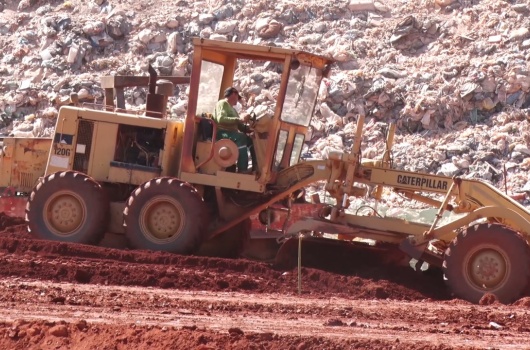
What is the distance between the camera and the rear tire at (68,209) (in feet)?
49.4

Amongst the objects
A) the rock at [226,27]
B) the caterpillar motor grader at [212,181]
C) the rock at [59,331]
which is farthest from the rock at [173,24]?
the rock at [59,331]

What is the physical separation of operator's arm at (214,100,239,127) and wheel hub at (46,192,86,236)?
1.93 m

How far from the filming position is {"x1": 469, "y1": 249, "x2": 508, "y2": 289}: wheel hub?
13.0 meters

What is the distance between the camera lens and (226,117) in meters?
14.8

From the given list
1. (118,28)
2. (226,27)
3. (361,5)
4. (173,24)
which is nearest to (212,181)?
(226,27)

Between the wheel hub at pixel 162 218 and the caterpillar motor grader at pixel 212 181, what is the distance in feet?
0.04

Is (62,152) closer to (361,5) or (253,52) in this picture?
(253,52)

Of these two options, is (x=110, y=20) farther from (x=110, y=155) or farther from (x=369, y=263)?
(x=369, y=263)

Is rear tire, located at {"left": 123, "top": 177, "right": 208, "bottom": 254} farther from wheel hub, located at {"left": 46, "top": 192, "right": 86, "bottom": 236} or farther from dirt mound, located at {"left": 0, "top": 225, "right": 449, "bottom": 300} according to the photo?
wheel hub, located at {"left": 46, "top": 192, "right": 86, "bottom": 236}

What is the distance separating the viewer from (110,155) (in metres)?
15.5

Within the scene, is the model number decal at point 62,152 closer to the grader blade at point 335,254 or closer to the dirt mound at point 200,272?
the dirt mound at point 200,272

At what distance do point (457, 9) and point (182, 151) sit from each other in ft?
38.1

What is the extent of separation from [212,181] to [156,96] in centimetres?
168

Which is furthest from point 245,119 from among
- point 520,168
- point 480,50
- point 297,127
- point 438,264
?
point 480,50
